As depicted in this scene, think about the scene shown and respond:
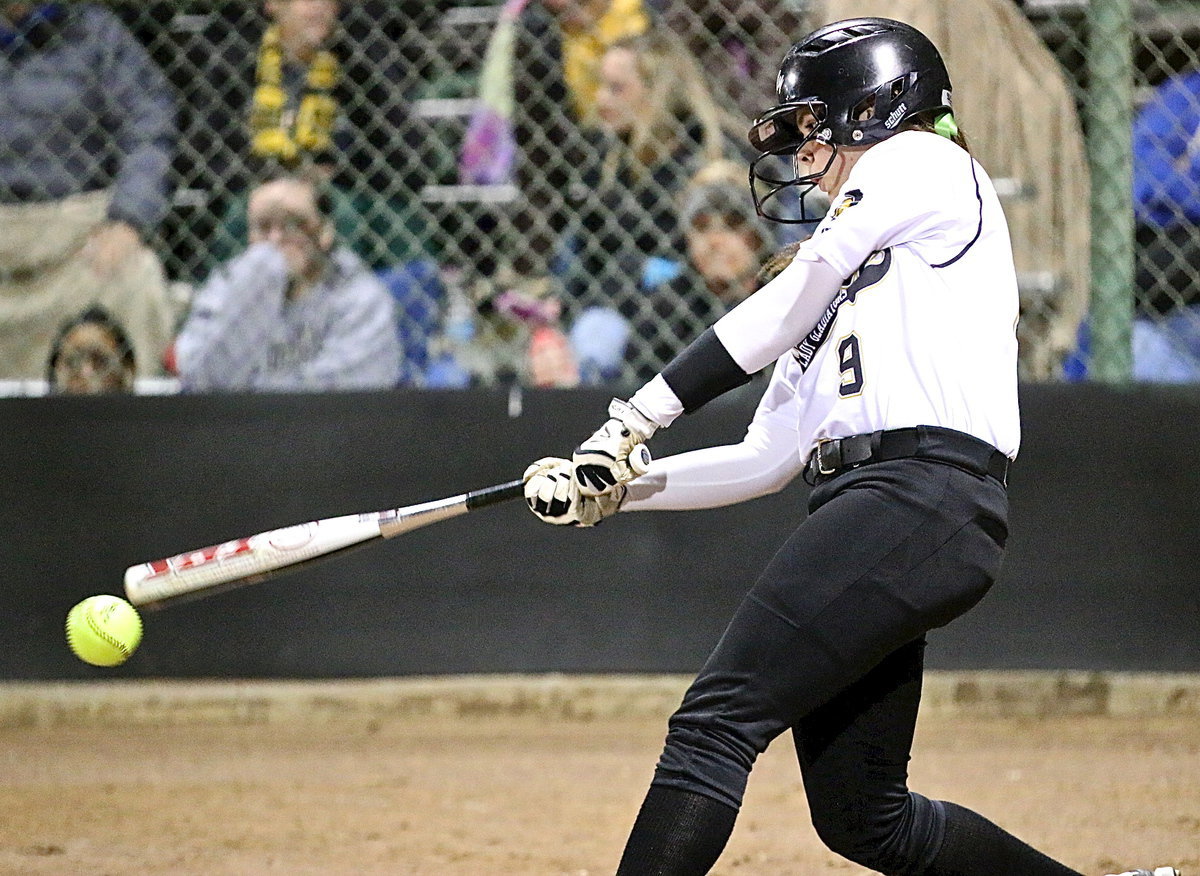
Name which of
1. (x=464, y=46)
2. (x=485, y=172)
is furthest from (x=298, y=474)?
(x=464, y=46)

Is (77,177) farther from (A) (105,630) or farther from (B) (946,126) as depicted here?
(B) (946,126)

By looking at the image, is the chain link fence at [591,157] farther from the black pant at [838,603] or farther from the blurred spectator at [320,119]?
the black pant at [838,603]

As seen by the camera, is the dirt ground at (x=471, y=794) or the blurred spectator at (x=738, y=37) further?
the blurred spectator at (x=738, y=37)

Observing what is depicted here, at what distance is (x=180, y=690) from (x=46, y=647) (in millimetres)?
527

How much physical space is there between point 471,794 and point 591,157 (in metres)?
2.23

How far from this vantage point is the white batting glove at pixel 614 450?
2.62m

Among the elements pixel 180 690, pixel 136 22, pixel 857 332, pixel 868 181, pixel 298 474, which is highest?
pixel 868 181

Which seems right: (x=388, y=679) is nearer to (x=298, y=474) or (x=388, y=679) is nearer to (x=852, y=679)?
(x=298, y=474)

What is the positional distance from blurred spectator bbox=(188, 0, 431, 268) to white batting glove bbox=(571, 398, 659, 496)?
10.3 ft

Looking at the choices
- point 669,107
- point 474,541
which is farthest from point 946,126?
point 474,541

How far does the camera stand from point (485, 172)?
5.63 metres

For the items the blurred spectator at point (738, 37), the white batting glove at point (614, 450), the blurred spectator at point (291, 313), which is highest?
the white batting glove at point (614, 450)

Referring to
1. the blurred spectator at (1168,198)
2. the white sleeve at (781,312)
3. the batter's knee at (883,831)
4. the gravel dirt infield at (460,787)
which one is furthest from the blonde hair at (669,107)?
the batter's knee at (883,831)

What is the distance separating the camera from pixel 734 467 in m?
3.00
